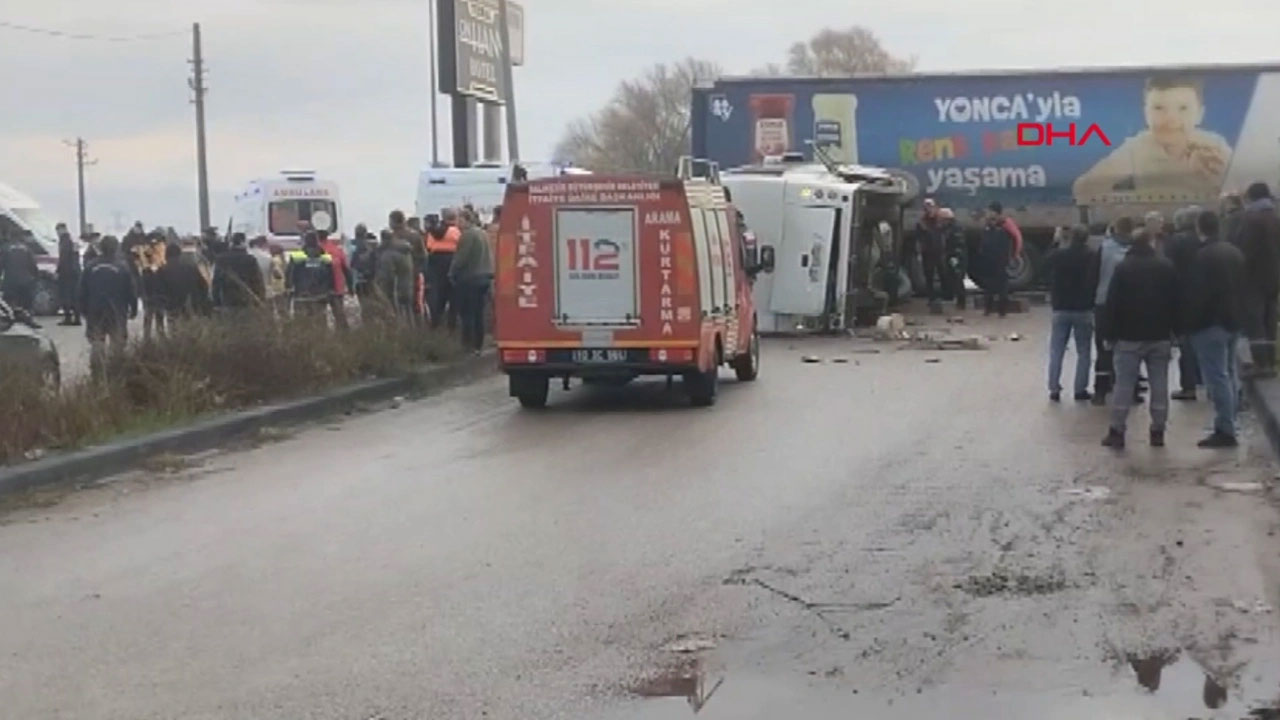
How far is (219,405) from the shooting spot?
17.3 metres

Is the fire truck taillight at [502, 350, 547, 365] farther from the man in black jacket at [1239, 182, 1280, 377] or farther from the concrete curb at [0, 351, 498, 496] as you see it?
the man in black jacket at [1239, 182, 1280, 377]

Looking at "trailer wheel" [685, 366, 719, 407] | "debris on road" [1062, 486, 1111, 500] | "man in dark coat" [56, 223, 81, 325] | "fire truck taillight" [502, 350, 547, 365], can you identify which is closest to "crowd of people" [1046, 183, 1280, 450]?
"debris on road" [1062, 486, 1111, 500]

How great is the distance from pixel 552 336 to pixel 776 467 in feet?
15.7

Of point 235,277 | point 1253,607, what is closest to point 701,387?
point 235,277

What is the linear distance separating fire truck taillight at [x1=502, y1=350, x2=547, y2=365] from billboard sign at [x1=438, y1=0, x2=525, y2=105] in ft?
61.3

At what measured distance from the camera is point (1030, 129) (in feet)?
111

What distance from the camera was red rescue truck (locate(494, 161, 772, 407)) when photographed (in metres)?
18.0

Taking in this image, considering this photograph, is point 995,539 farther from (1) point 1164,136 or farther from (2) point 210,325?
(1) point 1164,136

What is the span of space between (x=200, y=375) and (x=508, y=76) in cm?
2271

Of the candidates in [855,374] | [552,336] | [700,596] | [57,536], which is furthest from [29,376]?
[855,374]

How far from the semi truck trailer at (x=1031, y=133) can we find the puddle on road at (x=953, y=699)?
2554cm

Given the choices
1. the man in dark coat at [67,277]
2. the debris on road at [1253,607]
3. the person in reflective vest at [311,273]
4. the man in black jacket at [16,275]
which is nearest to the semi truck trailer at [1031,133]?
the person in reflective vest at [311,273]

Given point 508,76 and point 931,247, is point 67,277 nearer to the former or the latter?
point 508,76

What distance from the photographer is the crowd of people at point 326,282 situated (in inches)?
845
